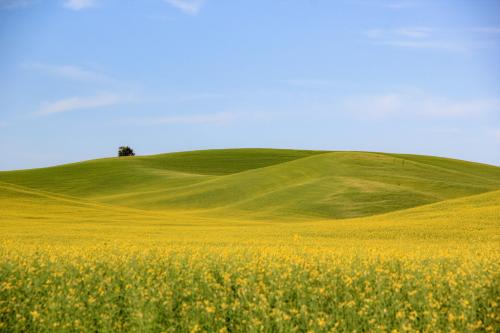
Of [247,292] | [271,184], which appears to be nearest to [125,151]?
[271,184]

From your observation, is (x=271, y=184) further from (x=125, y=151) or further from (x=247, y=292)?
(x=125, y=151)

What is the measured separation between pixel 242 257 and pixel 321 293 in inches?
96.1

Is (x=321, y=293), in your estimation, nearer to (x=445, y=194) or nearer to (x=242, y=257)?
(x=242, y=257)

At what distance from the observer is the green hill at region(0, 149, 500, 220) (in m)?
57.0

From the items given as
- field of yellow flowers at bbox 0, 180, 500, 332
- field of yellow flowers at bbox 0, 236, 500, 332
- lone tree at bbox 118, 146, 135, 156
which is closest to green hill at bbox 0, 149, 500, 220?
lone tree at bbox 118, 146, 135, 156

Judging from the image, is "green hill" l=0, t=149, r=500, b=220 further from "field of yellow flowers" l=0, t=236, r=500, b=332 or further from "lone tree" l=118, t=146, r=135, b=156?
"field of yellow flowers" l=0, t=236, r=500, b=332

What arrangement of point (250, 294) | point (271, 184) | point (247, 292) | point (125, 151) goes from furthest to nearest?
point (125, 151) < point (271, 184) < point (247, 292) < point (250, 294)

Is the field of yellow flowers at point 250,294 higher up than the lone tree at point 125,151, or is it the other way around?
the lone tree at point 125,151

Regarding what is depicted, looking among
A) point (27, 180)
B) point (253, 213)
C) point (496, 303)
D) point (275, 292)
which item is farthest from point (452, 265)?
point (27, 180)

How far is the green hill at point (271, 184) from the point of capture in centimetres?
5700

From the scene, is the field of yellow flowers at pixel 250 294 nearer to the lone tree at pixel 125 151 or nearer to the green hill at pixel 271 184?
the green hill at pixel 271 184

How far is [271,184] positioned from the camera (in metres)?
69.2

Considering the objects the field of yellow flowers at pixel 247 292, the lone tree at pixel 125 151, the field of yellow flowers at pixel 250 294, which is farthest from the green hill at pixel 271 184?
the field of yellow flowers at pixel 250 294

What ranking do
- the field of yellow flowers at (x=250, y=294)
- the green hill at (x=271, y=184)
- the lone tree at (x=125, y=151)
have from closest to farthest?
the field of yellow flowers at (x=250, y=294), the green hill at (x=271, y=184), the lone tree at (x=125, y=151)
